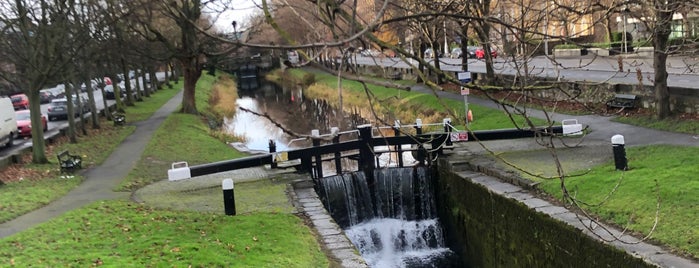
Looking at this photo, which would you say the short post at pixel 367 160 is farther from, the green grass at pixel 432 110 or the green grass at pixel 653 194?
the green grass at pixel 653 194

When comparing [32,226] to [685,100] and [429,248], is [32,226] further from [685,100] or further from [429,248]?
[685,100]

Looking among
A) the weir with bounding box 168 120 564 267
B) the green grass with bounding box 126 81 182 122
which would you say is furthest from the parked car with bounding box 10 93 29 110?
the weir with bounding box 168 120 564 267

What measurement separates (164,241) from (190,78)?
80.5 feet

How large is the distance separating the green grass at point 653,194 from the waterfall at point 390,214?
14.9 feet

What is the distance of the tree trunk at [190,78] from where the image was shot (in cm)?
3362

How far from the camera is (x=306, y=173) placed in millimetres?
16844

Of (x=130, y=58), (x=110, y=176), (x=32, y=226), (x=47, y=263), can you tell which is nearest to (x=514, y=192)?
(x=47, y=263)

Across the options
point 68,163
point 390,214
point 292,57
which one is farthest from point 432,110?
point 292,57

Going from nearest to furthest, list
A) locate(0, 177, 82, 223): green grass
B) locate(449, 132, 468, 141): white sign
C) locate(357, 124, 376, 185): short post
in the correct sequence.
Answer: locate(0, 177, 82, 223): green grass, locate(449, 132, 468, 141): white sign, locate(357, 124, 376, 185): short post

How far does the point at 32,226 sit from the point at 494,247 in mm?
9451

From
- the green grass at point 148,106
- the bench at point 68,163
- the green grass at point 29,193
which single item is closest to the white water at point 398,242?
the green grass at point 29,193

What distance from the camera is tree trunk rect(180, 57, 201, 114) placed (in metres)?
33.6

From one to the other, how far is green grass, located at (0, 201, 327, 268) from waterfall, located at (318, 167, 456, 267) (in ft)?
13.8

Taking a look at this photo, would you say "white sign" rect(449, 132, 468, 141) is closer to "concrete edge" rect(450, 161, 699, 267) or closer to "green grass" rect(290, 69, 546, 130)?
"concrete edge" rect(450, 161, 699, 267)
